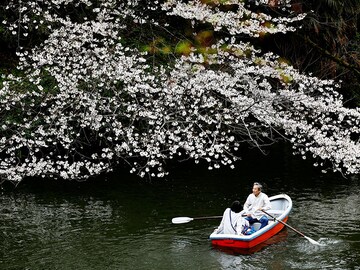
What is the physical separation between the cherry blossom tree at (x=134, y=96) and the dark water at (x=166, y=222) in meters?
0.76

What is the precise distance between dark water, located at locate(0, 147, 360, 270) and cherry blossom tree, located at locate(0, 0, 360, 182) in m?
0.76

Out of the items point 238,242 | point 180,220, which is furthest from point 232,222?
point 180,220

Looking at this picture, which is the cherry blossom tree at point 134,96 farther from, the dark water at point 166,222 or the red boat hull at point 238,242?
the red boat hull at point 238,242

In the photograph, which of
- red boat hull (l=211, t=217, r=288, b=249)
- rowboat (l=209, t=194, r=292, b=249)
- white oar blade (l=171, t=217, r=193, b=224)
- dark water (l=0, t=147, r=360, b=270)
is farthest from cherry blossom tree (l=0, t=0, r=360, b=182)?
red boat hull (l=211, t=217, r=288, b=249)

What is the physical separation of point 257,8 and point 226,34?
1.22 metres

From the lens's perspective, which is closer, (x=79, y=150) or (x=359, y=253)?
(x=359, y=253)

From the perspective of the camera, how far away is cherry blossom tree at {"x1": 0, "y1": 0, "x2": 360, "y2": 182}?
53.9 feet

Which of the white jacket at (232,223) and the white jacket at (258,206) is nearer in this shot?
the white jacket at (232,223)

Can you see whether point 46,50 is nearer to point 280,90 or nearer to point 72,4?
point 72,4

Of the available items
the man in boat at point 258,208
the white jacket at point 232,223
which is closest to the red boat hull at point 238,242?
the white jacket at point 232,223

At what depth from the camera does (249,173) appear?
19766 mm

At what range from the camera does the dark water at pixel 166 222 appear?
12289 millimetres

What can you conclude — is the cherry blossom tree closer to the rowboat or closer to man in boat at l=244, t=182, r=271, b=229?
man in boat at l=244, t=182, r=271, b=229

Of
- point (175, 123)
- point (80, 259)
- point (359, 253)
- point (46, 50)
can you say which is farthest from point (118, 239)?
point (46, 50)
